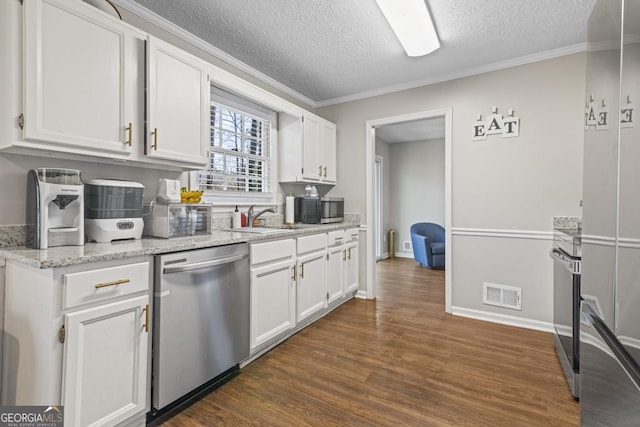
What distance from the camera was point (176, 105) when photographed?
205 cm

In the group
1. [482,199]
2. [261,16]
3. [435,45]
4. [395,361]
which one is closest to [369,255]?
[482,199]

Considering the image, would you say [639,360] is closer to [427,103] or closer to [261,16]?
→ [261,16]

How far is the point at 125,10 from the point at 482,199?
3410 mm

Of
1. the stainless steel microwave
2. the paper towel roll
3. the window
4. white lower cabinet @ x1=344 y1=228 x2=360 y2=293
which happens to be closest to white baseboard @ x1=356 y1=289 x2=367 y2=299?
white lower cabinet @ x1=344 y1=228 x2=360 y2=293

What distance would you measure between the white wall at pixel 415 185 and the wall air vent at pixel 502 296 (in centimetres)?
343

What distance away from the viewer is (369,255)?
3.77m

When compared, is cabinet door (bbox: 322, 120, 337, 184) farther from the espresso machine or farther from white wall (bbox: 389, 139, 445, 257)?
white wall (bbox: 389, 139, 445, 257)

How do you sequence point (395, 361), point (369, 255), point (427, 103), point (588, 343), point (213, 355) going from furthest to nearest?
point (369, 255), point (427, 103), point (395, 361), point (213, 355), point (588, 343)

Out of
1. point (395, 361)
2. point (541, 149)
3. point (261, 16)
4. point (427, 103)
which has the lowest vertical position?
point (395, 361)

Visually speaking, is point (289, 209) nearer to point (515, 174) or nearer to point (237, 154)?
point (237, 154)

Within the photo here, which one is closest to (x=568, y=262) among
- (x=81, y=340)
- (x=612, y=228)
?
(x=612, y=228)

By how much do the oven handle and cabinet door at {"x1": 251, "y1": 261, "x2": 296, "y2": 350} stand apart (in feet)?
6.27

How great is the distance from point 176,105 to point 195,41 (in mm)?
870

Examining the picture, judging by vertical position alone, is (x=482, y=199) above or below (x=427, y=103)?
below
